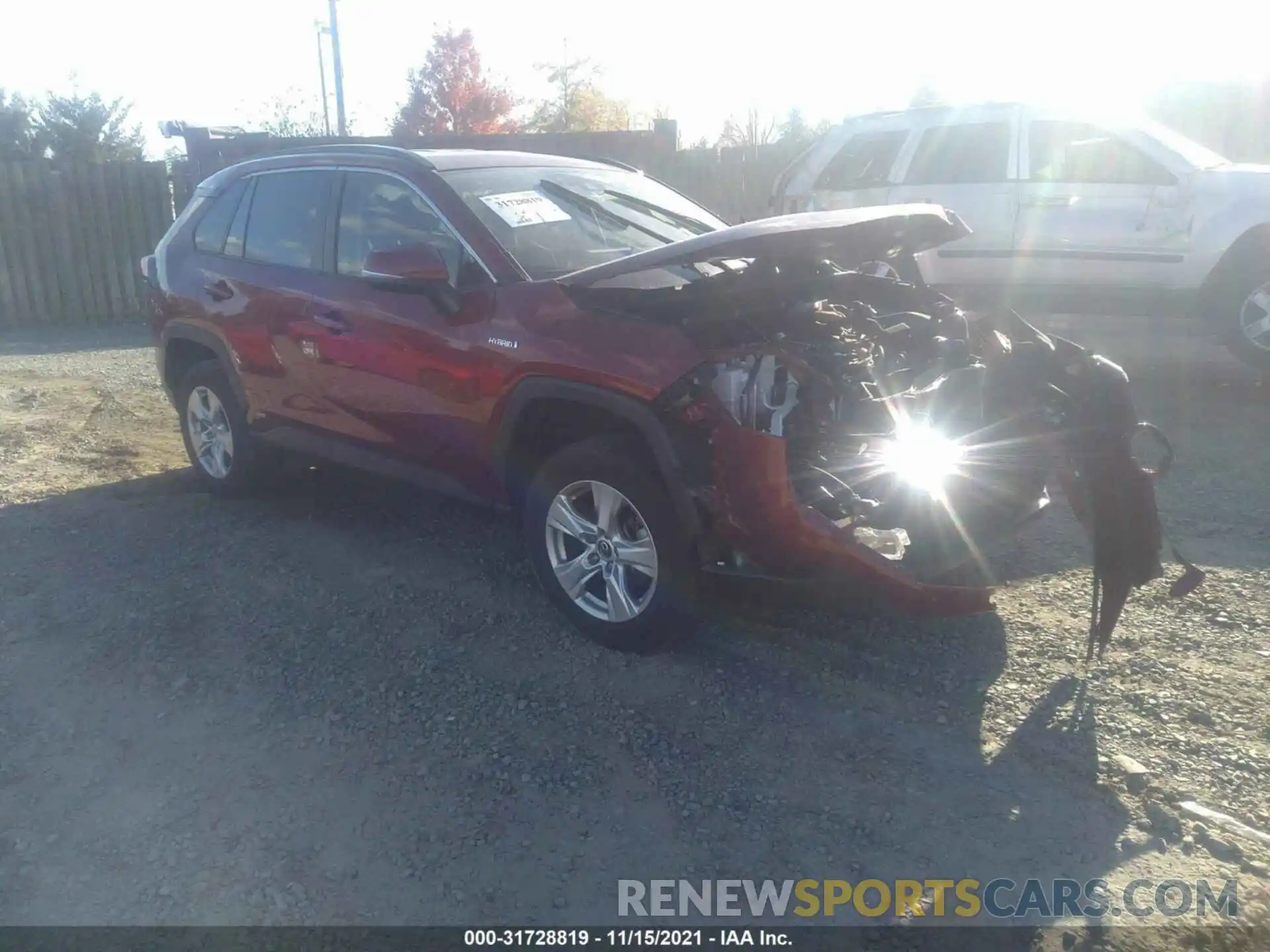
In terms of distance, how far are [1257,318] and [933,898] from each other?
22.1 feet

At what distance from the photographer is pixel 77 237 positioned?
14.8m

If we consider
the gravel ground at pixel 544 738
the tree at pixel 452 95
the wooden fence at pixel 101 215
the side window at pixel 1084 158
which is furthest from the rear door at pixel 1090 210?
the tree at pixel 452 95

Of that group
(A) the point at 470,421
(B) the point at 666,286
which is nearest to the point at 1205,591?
Result: (B) the point at 666,286

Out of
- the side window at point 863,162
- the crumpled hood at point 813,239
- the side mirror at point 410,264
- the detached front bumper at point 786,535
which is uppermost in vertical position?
the side window at point 863,162

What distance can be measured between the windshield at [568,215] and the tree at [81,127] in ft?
134

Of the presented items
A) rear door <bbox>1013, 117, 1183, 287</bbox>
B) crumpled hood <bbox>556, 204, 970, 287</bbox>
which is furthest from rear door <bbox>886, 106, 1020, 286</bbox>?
crumpled hood <bbox>556, 204, 970, 287</bbox>

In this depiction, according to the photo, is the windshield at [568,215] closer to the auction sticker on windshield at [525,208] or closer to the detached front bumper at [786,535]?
the auction sticker on windshield at [525,208]

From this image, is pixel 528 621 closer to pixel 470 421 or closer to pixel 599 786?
pixel 470 421

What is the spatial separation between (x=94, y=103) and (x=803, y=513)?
4625 centimetres

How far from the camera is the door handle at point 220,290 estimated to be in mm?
5785

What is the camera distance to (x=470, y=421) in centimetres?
453

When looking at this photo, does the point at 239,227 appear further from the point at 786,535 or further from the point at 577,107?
the point at 577,107

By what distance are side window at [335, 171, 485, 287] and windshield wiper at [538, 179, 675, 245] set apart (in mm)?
621

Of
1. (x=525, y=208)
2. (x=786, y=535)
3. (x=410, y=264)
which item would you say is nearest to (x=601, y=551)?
(x=786, y=535)
